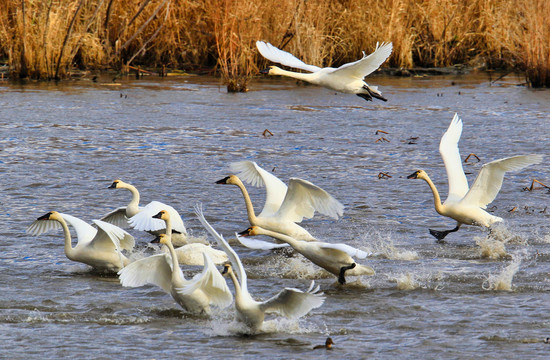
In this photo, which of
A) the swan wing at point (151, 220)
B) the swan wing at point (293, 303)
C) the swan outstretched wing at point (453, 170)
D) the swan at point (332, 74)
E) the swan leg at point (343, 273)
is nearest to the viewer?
the swan wing at point (293, 303)

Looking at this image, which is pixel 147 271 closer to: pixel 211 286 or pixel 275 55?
pixel 211 286

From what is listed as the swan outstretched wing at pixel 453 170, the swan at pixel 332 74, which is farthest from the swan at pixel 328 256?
the swan at pixel 332 74

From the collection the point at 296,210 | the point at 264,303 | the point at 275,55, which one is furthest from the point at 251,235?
the point at 275,55

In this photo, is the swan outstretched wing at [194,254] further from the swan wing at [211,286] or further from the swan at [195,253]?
the swan wing at [211,286]

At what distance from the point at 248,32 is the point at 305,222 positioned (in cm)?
959

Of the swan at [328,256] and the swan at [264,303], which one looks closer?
the swan at [264,303]

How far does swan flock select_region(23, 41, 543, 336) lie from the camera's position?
18.0 ft

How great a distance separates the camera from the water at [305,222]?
5426mm

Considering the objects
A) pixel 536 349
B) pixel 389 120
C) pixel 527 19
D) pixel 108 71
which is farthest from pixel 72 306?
pixel 108 71

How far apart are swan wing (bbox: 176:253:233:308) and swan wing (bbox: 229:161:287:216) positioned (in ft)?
7.73

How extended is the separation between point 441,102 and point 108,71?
821cm

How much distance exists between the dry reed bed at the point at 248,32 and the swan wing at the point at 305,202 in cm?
926

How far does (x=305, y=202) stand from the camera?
25.5ft

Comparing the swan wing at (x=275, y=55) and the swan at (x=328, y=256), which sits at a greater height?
the swan wing at (x=275, y=55)
